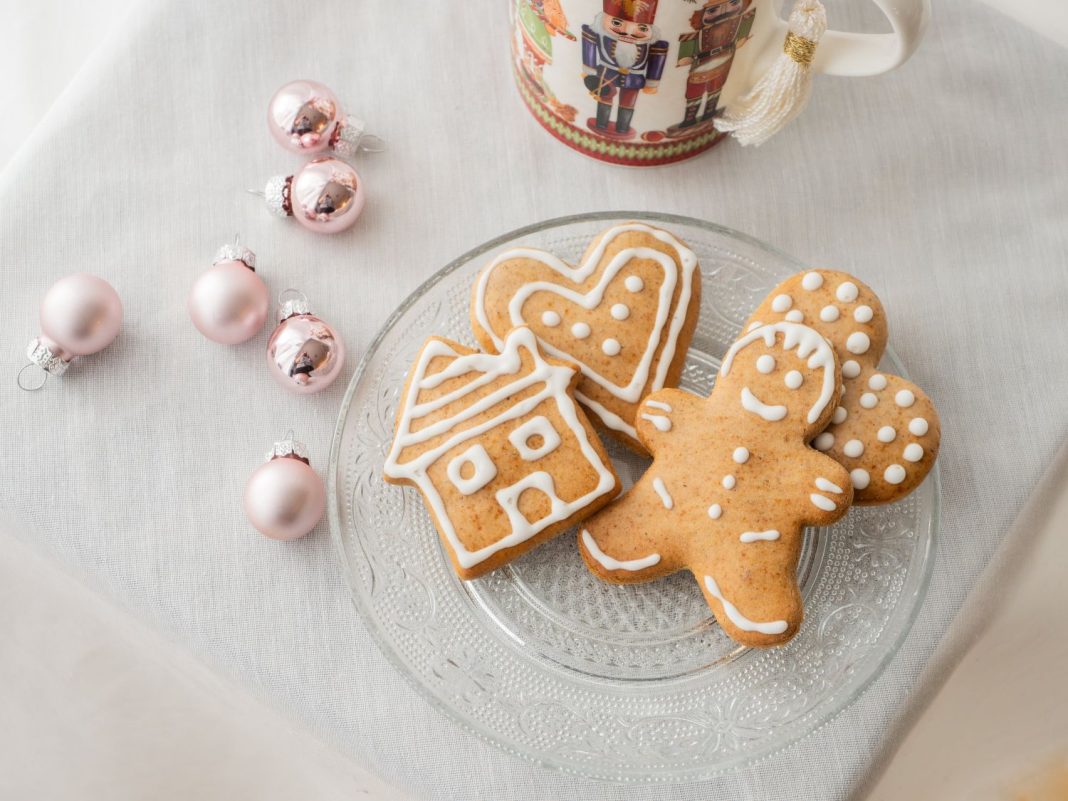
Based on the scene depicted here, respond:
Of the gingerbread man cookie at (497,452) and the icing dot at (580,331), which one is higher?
the icing dot at (580,331)

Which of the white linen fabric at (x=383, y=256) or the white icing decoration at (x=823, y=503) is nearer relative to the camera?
the white icing decoration at (x=823, y=503)

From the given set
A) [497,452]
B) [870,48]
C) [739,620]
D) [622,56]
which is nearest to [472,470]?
[497,452]

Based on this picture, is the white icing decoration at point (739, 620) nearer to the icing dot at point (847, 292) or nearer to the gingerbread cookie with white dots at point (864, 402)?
the gingerbread cookie with white dots at point (864, 402)

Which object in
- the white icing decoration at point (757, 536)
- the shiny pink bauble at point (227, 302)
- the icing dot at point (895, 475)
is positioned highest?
the shiny pink bauble at point (227, 302)

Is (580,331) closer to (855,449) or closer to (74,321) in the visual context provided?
(855,449)

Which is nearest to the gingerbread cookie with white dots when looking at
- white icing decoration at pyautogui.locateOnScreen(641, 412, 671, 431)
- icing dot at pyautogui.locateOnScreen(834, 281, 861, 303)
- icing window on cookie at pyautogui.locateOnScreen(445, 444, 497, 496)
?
icing dot at pyautogui.locateOnScreen(834, 281, 861, 303)

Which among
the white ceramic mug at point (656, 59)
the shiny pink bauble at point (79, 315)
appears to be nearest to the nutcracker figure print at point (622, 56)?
the white ceramic mug at point (656, 59)
